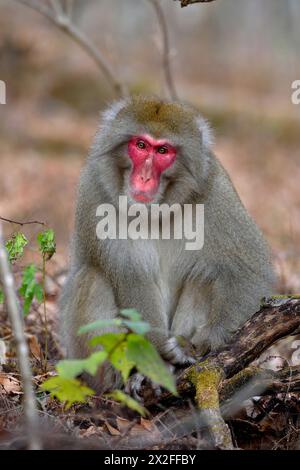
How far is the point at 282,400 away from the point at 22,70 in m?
15.6

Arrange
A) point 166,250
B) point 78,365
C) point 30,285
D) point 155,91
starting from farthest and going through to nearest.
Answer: point 155,91
point 166,250
point 30,285
point 78,365

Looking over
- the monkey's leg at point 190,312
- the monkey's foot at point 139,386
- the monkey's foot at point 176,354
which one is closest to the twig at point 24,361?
the monkey's foot at point 139,386

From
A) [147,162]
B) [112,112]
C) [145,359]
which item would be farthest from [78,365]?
[112,112]

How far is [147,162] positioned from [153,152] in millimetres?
95

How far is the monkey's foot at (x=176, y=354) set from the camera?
5160mm

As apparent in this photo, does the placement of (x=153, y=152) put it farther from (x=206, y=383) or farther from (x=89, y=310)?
(x=206, y=383)

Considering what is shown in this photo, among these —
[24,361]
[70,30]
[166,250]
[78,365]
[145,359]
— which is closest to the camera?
[24,361]

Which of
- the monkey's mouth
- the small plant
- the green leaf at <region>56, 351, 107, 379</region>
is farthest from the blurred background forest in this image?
the green leaf at <region>56, 351, 107, 379</region>

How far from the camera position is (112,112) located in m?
5.33

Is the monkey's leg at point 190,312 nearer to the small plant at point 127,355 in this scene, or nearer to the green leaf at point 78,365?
the small plant at point 127,355

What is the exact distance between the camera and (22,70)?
1903 centimetres

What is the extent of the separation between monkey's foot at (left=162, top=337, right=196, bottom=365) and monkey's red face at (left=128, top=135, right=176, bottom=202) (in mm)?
1053

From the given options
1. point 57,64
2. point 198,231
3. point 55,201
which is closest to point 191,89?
point 57,64
